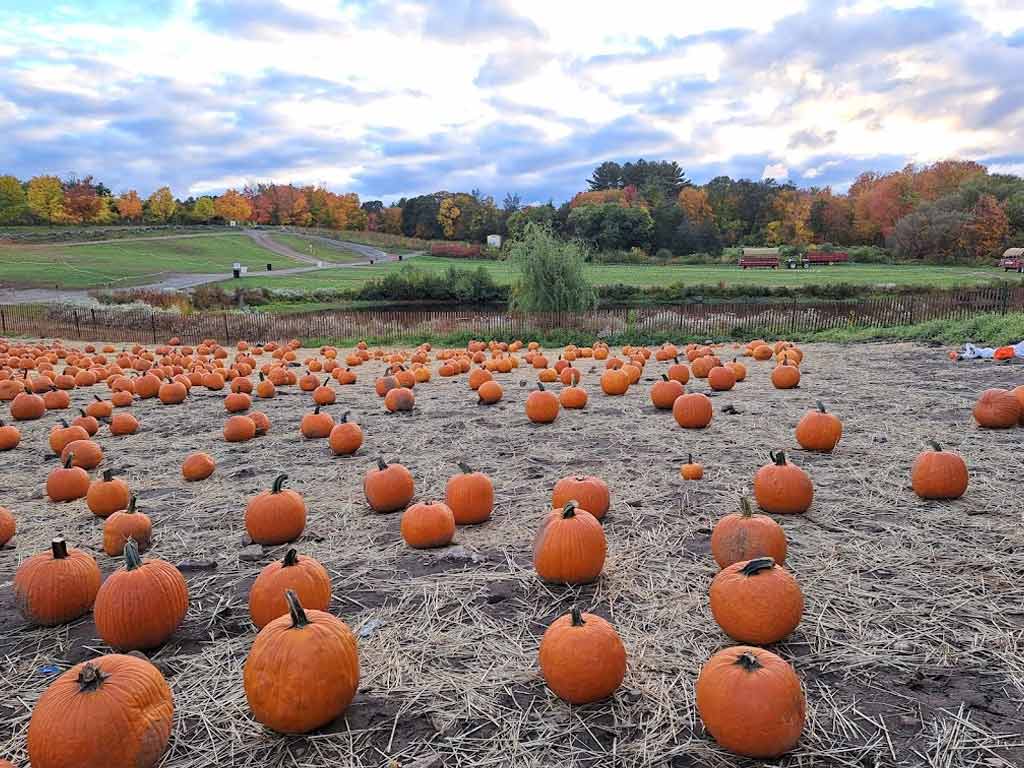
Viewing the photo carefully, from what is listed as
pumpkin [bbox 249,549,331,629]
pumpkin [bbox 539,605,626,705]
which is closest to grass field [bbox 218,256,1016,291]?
pumpkin [bbox 249,549,331,629]

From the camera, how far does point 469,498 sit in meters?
4.22

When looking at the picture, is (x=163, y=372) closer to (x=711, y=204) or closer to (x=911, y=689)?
(x=911, y=689)

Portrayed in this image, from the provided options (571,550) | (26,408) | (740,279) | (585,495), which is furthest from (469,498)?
(740,279)

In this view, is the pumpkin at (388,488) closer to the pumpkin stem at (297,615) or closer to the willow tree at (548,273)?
the pumpkin stem at (297,615)

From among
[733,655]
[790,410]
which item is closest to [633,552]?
[733,655]

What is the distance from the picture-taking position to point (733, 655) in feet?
7.38

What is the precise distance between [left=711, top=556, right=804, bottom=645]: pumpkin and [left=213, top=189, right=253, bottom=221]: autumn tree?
4827 inches

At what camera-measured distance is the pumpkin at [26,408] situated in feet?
26.7

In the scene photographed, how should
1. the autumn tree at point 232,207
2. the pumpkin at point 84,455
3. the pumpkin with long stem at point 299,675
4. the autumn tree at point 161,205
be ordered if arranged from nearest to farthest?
the pumpkin with long stem at point 299,675 < the pumpkin at point 84,455 < the autumn tree at point 161,205 < the autumn tree at point 232,207

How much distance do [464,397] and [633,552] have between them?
561 centimetres

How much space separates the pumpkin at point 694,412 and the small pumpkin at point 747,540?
325 centimetres

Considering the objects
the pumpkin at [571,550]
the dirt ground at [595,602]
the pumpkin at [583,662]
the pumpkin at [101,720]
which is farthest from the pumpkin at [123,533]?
the pumpkin at [583,662]

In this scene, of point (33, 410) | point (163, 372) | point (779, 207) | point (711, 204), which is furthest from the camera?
point (711, 204)

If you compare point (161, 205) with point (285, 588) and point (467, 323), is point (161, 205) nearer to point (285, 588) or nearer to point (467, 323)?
point (467, 323)
